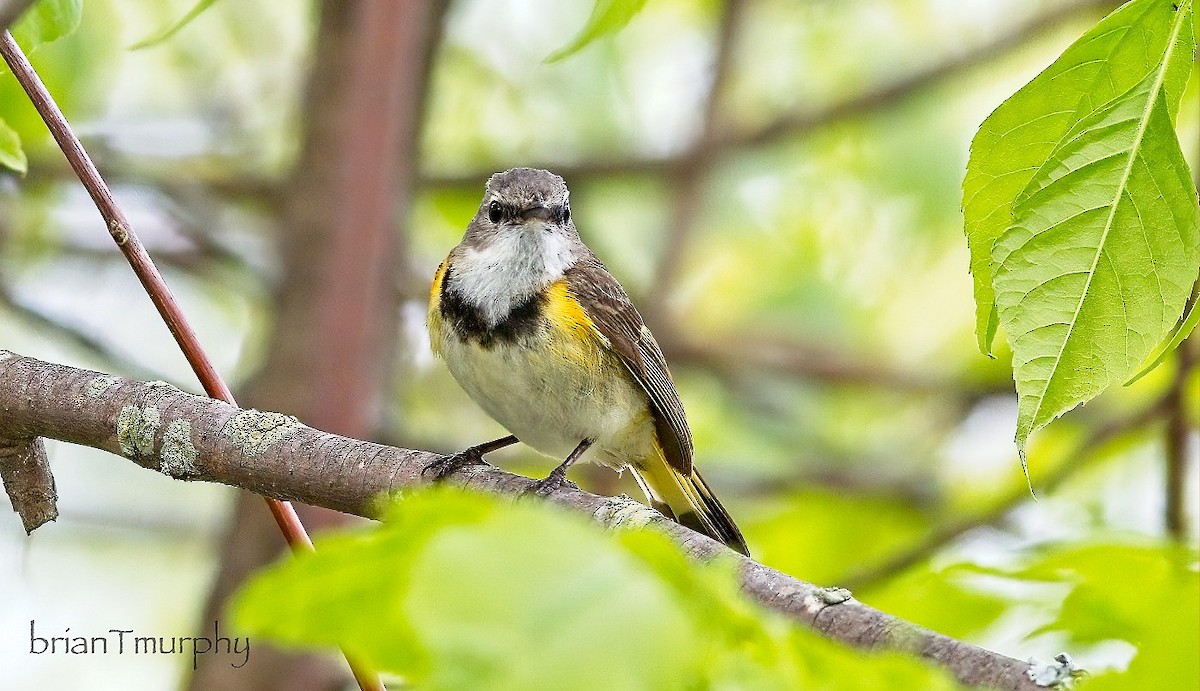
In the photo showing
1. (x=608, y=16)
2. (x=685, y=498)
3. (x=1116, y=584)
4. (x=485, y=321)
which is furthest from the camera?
(x=685, y=498)

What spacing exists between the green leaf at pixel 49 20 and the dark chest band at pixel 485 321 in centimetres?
189

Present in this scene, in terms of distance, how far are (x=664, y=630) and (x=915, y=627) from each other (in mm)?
746

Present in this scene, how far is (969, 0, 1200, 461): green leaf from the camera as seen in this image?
5.94 feet

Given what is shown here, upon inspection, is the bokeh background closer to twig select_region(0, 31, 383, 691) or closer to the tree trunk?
the tree trunk

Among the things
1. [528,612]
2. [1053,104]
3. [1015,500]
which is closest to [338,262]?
[1015,500]

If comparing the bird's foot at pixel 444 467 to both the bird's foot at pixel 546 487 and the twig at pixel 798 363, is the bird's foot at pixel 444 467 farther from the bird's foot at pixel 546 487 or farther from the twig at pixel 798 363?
the twig at pixel 798 363

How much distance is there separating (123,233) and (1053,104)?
1.58 m

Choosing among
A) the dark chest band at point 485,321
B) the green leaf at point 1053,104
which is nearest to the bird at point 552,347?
the dark chest band at point 485,321

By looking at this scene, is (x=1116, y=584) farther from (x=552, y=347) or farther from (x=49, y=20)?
(x=49, y=20)

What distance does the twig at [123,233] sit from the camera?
2.04 m

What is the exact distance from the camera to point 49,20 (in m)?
2.22

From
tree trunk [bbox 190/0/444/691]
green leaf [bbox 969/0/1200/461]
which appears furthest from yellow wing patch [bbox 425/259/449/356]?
green leaf [bbox 969/0/1200/461]

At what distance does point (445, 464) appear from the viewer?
2.73 m

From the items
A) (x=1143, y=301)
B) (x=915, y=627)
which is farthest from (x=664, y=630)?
(x=1143, y=301)
